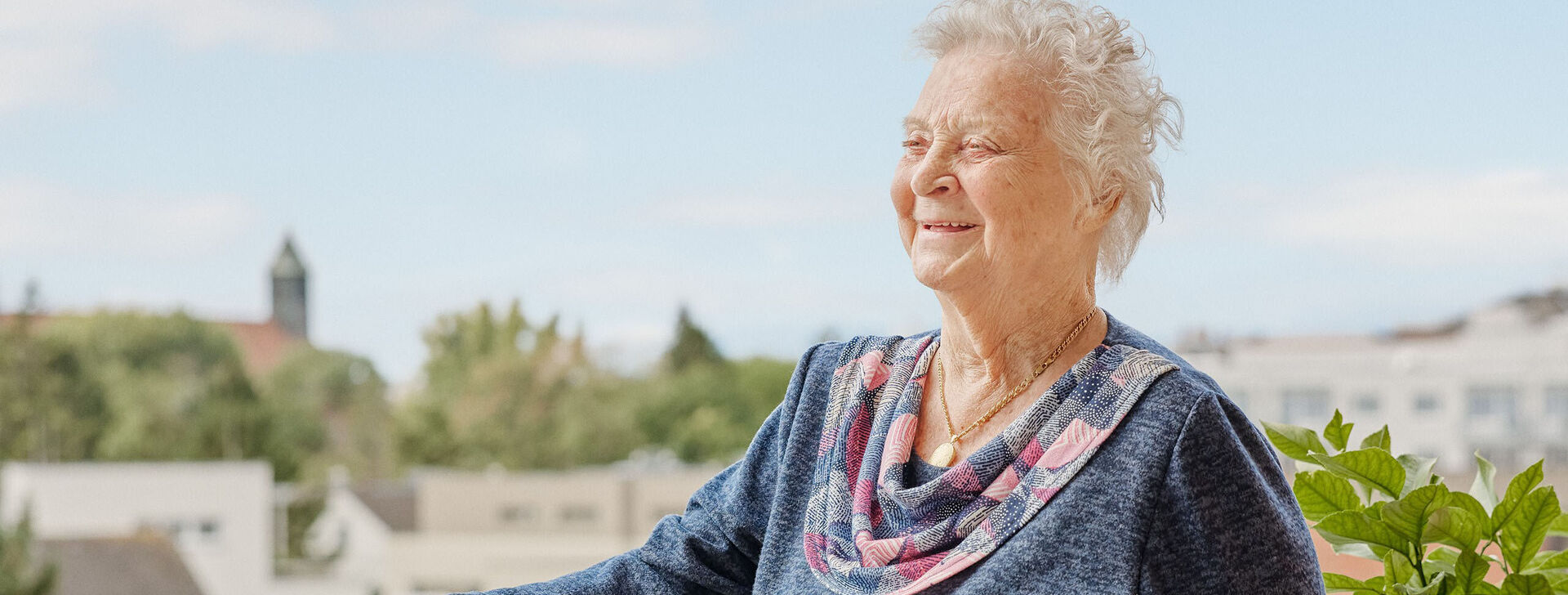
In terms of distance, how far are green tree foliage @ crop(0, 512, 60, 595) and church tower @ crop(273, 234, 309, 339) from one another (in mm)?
29279

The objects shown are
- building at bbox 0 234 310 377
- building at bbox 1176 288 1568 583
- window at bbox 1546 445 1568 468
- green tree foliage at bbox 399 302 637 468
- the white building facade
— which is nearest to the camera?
building at bbox 1176 288 1568 583

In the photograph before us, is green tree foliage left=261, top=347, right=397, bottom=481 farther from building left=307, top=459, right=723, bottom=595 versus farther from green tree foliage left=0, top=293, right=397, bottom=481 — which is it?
building left=307, top=459, right=723, bottom=595

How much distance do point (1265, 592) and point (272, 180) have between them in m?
58.3

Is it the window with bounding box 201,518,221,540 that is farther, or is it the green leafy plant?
the window with bounding box 201,518,221,540

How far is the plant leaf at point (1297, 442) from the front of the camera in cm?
112

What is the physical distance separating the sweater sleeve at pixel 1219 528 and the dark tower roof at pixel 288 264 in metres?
55.3

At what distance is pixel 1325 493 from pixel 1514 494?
0.42 ft

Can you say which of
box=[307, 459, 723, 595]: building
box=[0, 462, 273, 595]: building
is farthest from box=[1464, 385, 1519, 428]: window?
box=[0, 462, 273, 595]: building

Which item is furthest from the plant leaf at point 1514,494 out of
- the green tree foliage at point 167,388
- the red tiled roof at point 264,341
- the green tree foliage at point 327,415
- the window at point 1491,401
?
the red tiled roof at point 264,341

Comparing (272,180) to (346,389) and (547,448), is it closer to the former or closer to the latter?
(346,389)

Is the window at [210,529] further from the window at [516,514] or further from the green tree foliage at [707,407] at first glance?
the green tree foliage at [707,407]

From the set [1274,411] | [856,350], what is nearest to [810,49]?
[1274,411]

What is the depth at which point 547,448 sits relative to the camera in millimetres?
35781

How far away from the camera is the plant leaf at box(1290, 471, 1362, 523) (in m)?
1.10
